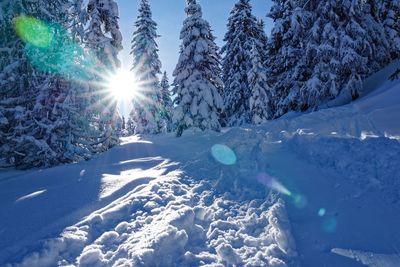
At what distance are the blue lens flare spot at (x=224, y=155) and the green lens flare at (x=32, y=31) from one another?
6921mm

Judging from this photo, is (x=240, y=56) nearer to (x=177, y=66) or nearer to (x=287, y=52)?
(x=287, y=52)

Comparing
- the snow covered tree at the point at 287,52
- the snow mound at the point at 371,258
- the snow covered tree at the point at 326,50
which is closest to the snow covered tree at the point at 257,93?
the snow covered tree at the point at 287,52

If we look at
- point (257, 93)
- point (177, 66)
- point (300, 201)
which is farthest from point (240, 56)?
point (300, 201)

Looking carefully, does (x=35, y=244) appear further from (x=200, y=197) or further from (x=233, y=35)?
(x=233, y=35)

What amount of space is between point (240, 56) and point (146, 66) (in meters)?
9.84

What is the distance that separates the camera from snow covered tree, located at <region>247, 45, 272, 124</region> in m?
26.5

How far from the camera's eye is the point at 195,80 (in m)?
19.5

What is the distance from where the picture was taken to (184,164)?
9312mm

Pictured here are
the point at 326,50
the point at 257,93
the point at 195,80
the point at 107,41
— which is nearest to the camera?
the point at 326,50

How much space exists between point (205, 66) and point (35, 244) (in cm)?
1676

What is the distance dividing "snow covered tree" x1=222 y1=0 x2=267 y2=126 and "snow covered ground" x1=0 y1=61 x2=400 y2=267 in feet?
61.1

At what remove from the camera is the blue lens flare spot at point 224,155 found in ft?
29.6

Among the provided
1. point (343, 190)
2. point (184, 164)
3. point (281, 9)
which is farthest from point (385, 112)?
point (281, 9)

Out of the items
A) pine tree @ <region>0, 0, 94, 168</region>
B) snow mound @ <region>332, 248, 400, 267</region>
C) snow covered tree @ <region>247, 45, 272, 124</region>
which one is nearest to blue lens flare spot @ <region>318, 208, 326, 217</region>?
snow mound @ <region>332, 248, 400, 267</region>
